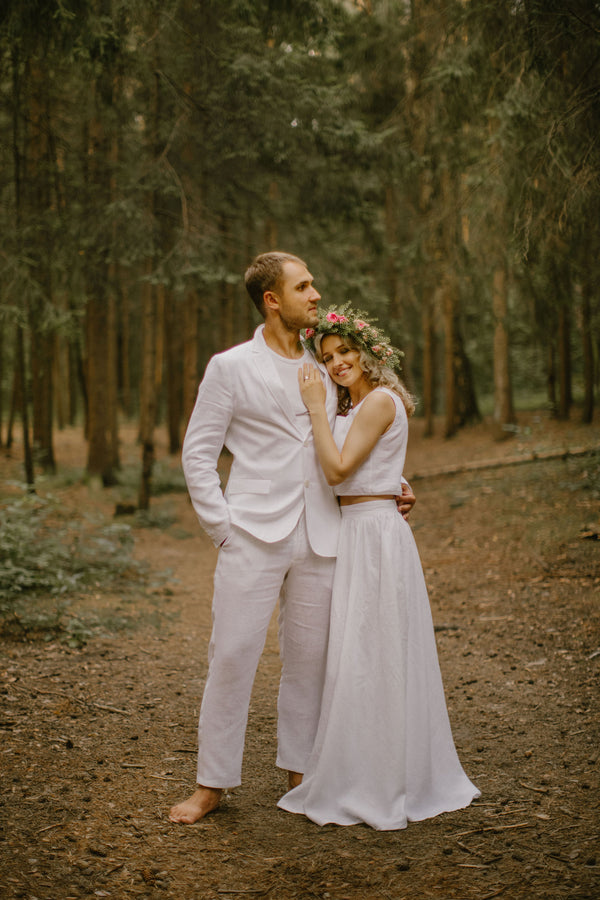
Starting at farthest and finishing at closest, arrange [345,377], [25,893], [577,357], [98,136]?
[577,357] < [98,136] < [345,377] < [25,893]

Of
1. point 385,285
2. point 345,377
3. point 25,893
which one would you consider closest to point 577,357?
point 385,285

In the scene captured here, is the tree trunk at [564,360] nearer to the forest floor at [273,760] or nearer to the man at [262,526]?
the forest floor at [273,760]

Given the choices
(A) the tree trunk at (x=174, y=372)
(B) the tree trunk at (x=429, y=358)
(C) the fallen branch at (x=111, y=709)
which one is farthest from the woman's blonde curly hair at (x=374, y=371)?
(A) the tree trunk at (x=174, y=372)

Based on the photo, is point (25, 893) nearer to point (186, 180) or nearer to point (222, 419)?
point (222, 419)

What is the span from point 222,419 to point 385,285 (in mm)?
14628

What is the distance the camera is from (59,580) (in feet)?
22.3

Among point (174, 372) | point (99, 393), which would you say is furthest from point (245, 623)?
point (174, 372)

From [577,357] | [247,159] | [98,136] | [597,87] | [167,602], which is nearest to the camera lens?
[597,87]

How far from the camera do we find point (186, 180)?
10.4m

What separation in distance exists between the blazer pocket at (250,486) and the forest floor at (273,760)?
153cm

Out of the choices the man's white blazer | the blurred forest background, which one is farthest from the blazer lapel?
the blurred forest background

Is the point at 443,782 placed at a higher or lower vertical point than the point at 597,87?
lower

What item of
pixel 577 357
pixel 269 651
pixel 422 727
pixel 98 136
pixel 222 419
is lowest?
pixel 269 651

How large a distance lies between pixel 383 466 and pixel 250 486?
65 centimetres
